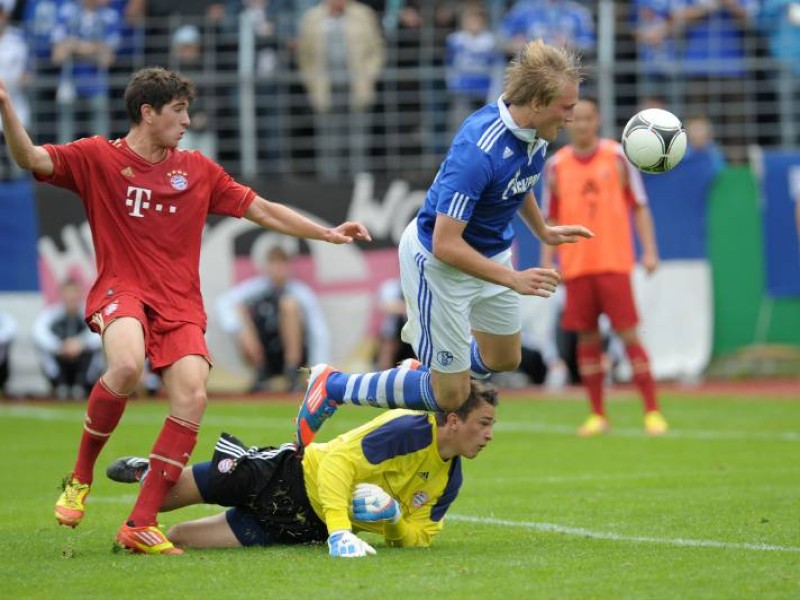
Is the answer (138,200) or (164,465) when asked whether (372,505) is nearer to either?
(164,465)

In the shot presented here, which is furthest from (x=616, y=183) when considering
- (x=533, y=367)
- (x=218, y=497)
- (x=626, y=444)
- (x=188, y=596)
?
(x=188, y=596)

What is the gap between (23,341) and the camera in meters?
18.1

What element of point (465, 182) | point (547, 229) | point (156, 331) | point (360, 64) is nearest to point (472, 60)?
point (360, 64)

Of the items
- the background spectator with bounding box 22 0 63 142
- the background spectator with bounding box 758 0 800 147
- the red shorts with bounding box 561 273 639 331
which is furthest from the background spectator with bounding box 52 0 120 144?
the background spectator with bounding box 758 0 800 147

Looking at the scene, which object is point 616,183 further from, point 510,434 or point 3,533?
point 3,533

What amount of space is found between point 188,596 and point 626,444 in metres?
7.04

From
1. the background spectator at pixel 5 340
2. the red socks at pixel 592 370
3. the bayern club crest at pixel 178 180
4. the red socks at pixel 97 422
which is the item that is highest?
the bayern club crest at pixel 178 180

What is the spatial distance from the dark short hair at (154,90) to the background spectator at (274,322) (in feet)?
33.4

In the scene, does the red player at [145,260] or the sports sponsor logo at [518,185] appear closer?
the red player at [145,260]

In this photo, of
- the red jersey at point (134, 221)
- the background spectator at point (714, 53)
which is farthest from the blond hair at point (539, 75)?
the background spectator at point (714, 53)

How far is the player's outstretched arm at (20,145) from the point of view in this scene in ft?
23.7

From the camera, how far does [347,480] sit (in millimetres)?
7043

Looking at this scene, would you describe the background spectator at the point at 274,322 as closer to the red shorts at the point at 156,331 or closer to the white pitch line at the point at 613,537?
the white pitch line at the point at 613,537

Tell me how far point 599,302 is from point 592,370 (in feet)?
2.03
